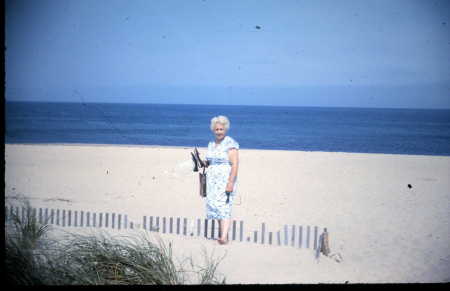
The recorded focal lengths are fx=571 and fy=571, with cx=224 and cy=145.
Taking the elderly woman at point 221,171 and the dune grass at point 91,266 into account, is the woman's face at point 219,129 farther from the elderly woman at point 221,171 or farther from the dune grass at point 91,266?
the dune grass at point 91,266

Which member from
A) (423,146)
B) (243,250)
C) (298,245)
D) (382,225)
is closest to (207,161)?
(243,250)

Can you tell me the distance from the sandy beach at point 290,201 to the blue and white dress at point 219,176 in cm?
50

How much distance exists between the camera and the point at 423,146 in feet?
148

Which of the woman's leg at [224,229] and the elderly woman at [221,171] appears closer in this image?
the elderly woman at [221,171]

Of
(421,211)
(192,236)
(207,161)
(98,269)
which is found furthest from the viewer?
(421,211)

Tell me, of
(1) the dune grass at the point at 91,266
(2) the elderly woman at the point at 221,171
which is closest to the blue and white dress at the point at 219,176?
(2) the elderly woman at the point at 221,171

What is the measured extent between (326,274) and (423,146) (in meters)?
41.3

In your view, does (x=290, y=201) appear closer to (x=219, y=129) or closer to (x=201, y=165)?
(x=201, y=165)

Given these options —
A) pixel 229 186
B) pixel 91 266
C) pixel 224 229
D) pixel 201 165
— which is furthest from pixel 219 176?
pixel 91 266

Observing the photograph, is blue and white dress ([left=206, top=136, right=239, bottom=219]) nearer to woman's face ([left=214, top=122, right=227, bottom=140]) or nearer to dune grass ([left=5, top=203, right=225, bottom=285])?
woman's face ([left=214, top=122, right=227, bottom=140])

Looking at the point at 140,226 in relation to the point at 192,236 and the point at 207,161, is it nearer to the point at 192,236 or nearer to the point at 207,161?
the point at 192,236

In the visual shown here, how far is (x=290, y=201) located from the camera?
482 inches

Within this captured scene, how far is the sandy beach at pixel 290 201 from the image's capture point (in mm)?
6865

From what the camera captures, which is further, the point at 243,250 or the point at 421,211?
the point at 421,211
